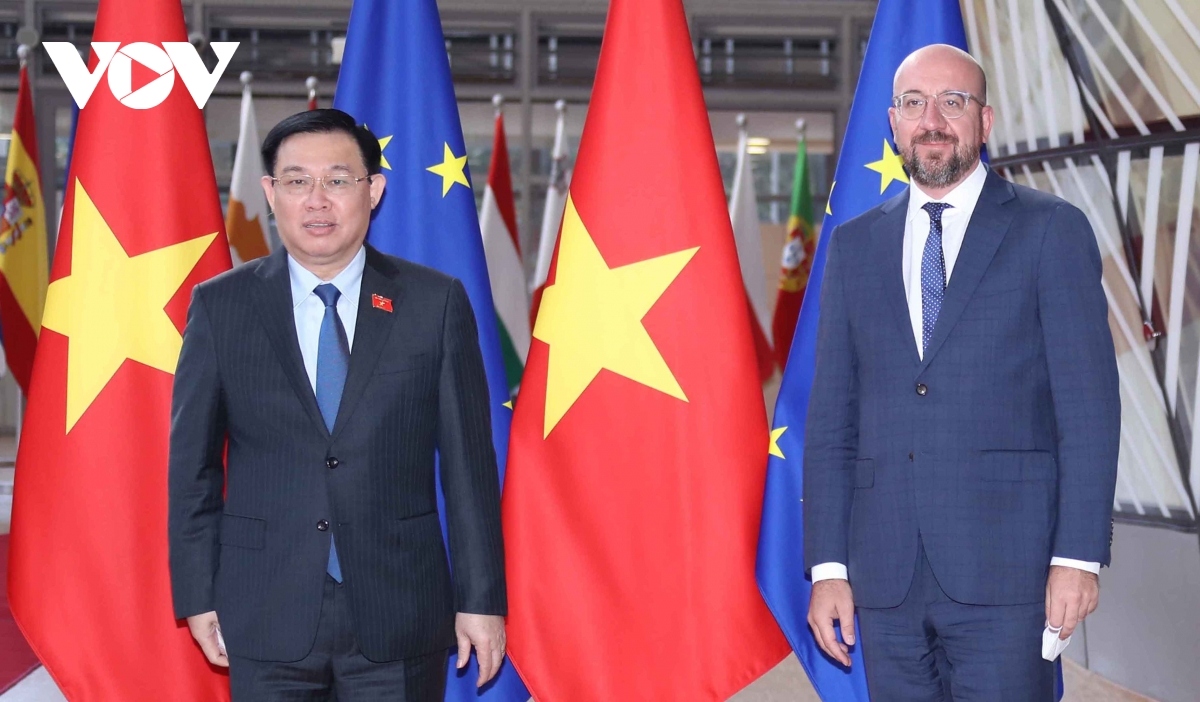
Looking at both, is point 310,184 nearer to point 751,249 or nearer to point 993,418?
point 993,418

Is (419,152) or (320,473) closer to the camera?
(320,473)

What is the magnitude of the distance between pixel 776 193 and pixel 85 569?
7.40 meters

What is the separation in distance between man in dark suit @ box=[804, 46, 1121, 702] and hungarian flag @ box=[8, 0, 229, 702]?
1.56 m

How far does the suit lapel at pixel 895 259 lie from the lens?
2080mm

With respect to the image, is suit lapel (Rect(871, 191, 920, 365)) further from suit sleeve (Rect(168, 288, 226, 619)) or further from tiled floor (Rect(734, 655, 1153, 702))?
tiled floor (Rect(734, 655, 1153, 702))

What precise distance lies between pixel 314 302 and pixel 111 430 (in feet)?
3.27

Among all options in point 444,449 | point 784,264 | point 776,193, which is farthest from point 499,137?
point 444,449

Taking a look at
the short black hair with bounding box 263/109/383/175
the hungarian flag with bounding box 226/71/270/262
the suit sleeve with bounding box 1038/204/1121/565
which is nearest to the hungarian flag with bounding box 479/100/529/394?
the hungarian flag with bounding box 226/71/270/262

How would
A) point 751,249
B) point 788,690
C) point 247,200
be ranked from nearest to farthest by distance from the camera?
point 788,690 → point 247,200 → point 751,249

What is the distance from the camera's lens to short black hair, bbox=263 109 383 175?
6.81 feet

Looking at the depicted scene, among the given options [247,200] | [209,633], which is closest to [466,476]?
[209,633]

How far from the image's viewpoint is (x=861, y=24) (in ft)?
30.6

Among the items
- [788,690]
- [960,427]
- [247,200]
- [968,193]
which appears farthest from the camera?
[247,200]

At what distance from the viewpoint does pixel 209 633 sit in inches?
81.0
